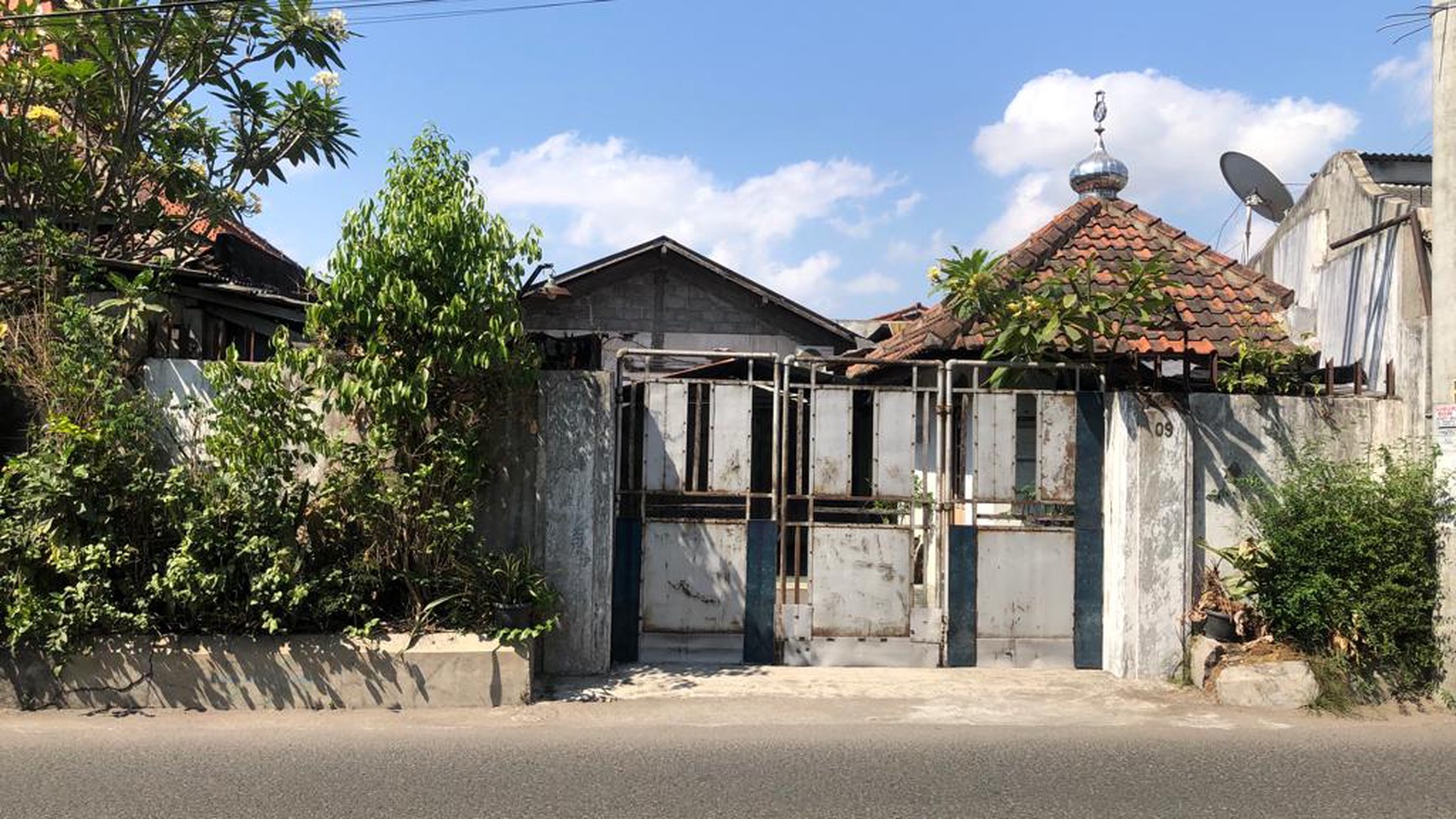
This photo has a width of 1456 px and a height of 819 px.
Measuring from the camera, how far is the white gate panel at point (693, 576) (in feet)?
25.0

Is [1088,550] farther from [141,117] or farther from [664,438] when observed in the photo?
[141,117]

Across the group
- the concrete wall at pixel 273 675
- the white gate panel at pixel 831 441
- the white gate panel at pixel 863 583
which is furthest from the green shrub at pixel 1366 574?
the concrete wall at pixel 273 675

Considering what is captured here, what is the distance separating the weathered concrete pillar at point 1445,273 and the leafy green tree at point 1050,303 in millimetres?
1665

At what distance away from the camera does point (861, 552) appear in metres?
7.72

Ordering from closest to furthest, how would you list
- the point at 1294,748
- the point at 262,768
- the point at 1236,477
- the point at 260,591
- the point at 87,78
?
the point at 262,768 < the point at 1294,748 < the point at 260,591 < the point at 1236,477 < the point at 87,78

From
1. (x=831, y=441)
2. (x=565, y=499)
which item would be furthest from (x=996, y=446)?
(x=565, y=499)

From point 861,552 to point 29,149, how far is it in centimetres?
758

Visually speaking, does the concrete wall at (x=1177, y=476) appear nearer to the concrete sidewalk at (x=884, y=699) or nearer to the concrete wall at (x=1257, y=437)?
the concrete wall at (x=1257, y=437)

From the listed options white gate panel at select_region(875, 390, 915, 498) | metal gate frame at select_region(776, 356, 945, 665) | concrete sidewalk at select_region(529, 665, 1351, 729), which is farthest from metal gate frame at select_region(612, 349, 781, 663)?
white gate panel at select_region(875, 390, 915, 498)

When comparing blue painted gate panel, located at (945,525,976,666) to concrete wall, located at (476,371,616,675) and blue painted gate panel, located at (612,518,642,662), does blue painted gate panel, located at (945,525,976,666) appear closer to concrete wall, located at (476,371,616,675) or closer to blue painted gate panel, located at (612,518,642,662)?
blue painted gate panel, located at (612,518,642,662)

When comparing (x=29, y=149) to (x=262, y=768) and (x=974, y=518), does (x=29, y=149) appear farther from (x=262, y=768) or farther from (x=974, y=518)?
(x=974, y=518)

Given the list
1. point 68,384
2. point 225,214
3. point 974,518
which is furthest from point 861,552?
point 225,214

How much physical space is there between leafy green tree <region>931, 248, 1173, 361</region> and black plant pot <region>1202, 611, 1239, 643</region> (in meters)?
1.99

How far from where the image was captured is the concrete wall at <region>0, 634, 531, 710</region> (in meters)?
6.35
